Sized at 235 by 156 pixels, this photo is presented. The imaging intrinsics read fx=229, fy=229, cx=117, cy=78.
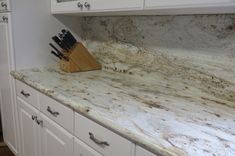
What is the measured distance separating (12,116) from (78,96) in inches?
39.4

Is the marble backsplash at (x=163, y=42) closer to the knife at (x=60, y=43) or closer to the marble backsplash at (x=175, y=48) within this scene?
the marble backsplash at (x=175, y=48)

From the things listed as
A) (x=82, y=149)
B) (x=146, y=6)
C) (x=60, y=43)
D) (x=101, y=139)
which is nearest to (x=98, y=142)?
(x=101, y=139)

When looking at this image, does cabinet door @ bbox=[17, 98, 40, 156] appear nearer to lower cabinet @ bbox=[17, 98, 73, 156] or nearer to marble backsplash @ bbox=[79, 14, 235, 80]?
lower cabinet @ bbox=[17, 98, 73, 156]

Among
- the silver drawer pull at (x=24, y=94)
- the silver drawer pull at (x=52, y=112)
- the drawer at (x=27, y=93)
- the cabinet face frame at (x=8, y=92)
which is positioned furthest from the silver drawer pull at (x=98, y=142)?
the cabinet face frame at (x=8, y=92)

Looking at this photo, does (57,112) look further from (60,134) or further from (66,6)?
(66,6)

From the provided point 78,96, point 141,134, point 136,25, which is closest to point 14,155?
point 78,96

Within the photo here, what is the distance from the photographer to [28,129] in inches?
64.5

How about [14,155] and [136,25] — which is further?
[14,155]

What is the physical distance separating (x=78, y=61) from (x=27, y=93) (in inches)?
17.0

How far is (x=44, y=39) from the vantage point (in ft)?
5.93

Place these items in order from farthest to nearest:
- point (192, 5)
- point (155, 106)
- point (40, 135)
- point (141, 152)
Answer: point (40, 135)
point (155, 106)
point (192, 5)
point (141, 152)

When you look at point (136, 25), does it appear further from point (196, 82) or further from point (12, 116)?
point (12, 116)

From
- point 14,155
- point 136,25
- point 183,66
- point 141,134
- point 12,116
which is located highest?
point 136,25

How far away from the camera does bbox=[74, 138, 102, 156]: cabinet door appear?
1.02 meters
